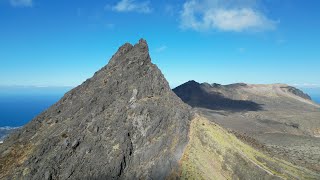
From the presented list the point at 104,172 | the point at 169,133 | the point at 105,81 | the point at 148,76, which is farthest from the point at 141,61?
the point at 104,172

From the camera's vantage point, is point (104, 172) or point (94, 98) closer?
point (104, 172)

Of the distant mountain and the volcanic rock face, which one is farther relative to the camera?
the distant mountain

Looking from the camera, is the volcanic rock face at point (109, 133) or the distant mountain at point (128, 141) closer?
the volcanic rock face at point (109, 133)

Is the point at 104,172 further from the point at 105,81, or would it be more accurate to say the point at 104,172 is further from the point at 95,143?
the point at 105,81

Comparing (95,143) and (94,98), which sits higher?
(94,98)
